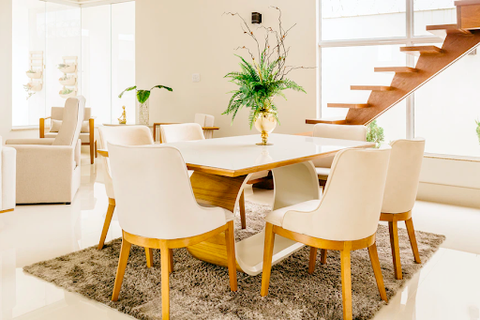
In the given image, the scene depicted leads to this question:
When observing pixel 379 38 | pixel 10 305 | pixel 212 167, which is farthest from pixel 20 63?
pixel 212 167

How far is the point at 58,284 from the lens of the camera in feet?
8.01

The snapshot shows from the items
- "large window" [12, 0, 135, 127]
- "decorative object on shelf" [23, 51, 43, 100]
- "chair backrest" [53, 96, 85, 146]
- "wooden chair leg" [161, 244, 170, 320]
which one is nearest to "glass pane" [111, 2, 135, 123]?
"large window" [12, 0, 135, 127]

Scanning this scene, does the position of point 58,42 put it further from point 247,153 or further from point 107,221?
point 247,153

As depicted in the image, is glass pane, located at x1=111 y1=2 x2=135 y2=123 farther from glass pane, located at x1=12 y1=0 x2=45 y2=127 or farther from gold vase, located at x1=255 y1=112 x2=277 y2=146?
gold vase, located at x1=255 y1=112 x2=277 y2=146

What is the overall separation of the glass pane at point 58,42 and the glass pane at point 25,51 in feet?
0.39

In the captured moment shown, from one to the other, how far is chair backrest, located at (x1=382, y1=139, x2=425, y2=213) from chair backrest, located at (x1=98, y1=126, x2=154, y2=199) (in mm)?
1739

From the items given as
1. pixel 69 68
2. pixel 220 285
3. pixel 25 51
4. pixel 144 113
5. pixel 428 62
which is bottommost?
pixel 220 285

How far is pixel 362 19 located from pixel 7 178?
449cm

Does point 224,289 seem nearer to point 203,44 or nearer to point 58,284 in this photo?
point 58,284

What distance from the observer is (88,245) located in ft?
10.3

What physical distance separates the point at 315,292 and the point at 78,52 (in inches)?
313

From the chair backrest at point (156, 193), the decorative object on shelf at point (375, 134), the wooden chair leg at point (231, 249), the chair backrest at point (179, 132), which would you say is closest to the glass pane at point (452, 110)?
the decorative object on shelf at point (375, 134)

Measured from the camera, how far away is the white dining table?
2.11 metres

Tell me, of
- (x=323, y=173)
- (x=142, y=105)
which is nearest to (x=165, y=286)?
(x=323, y=173)
